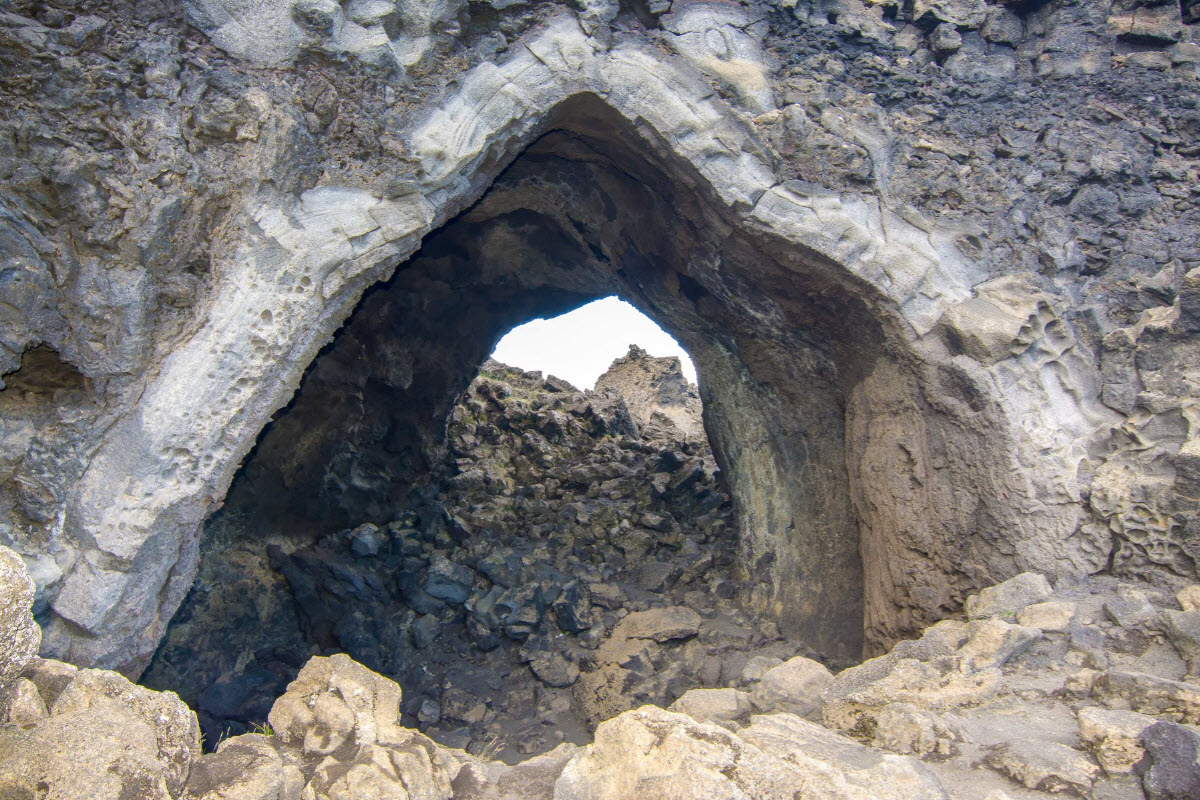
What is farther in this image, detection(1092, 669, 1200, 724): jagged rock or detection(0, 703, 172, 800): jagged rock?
detection(1092, 669, 1200, 724): jagged rock

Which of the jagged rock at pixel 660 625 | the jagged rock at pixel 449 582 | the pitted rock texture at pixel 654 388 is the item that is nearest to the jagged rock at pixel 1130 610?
the jagged rock at pixel 660 625

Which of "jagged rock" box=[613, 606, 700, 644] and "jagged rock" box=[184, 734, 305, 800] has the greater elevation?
"jagged rock" box=[613, 606, 700, 644]

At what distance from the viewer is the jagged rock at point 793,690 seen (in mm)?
3027

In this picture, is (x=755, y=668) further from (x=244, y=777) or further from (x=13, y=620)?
(x=13, y=620)

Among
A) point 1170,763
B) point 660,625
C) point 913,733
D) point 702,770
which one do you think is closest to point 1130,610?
point 1170,763

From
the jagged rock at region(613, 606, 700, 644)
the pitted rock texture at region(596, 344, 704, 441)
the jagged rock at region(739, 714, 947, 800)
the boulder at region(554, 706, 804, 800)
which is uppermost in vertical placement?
the pitted rock texture at region(596, 344, 704, 441)

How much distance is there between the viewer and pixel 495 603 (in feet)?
19.7

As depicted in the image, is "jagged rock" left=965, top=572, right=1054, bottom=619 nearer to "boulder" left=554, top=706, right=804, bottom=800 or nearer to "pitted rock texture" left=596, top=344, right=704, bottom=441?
"boulder" left=554, top=706, right=804, bottom=800

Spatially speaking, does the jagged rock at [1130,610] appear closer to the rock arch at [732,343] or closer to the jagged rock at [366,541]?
the rock arch at [732,343]

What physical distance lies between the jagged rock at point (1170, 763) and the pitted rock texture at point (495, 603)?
290cm

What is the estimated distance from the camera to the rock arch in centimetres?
296

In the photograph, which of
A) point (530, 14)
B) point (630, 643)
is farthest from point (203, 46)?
point (630, 643)

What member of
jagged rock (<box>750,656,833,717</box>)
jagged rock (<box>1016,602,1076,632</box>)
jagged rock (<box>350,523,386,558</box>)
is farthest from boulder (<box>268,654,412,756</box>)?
jagged rock (<box>350,523,386,558</box>)

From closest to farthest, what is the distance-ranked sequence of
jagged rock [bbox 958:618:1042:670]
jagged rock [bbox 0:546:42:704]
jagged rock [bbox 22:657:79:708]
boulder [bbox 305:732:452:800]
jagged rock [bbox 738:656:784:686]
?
1. jagged rock [bbox 0:546:42:704]
2. jagged rock [bbox 22:657:79:708]
3. boulder [bbox 305:732:452:800]
4. jagged rock [bbox 958:618:1042:670]
5. jagged rock [bbox 738:656:784:686]
